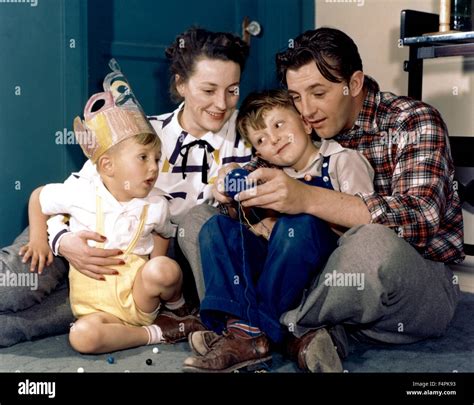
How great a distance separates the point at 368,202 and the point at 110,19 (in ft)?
3.34

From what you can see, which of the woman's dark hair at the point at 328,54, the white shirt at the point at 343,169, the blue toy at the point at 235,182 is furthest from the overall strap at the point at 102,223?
the woman's dark hair at the point at 328,54

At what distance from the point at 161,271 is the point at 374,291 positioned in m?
0.43

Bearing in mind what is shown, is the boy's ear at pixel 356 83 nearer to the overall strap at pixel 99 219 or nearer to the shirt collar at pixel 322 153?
the shirt collar at pixel 322 153

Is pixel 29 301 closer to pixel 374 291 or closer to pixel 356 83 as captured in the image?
pixel 374 291

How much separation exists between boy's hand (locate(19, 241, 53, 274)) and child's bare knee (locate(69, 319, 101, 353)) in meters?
0.20

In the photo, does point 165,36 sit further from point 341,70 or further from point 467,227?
point 467,227

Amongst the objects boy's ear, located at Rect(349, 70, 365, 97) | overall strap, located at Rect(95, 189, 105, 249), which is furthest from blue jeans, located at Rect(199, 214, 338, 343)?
boy's ear, located at Rect(349, 70, 365, 97)

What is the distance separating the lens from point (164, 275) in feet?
4.78

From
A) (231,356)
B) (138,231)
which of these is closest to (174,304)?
(138,231)

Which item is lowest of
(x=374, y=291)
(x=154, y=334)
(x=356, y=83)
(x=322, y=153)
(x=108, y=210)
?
(x=154, y=334)

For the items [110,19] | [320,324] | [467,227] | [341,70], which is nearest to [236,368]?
[320,324]

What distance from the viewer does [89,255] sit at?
1.48 m

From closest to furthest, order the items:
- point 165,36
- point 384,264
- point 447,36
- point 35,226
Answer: point 384,264
point 35,226
point 447,36
point 165,36

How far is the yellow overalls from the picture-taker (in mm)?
1482
